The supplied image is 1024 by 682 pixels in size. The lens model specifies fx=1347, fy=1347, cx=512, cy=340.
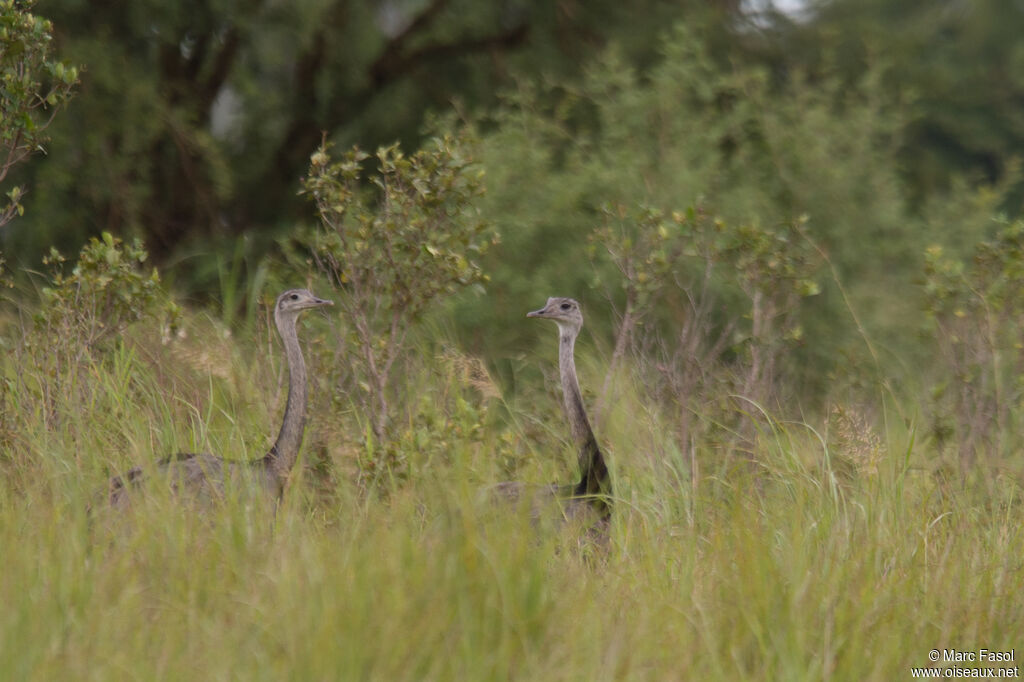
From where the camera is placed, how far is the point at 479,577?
394cm

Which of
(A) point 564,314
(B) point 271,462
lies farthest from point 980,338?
(B) point 271,462

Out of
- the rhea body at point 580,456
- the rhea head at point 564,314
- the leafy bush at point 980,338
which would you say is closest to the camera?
the rhea body at point 580,456

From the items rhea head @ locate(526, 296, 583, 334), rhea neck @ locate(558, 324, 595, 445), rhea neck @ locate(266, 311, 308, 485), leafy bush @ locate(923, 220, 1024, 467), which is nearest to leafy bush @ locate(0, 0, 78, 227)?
rhea neck @ locate(266, 311, 308, 485)

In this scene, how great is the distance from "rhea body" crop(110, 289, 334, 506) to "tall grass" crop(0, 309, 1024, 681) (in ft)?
0.46

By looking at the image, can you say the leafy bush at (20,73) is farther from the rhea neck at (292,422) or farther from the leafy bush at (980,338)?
the leafy bush at (980,338)

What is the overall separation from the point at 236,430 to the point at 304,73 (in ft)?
19.1

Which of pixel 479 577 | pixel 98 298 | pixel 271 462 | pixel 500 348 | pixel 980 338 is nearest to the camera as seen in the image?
pixel 479 577

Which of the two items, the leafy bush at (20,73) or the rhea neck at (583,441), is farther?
the leafy bush at (20,73)

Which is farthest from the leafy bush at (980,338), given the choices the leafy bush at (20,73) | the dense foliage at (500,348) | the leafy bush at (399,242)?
the leafy bush at (20,73)

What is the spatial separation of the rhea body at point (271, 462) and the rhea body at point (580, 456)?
97cm

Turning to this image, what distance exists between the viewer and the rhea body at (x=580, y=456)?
562 cm

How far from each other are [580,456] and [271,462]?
139cm

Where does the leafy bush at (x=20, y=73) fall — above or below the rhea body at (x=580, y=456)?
above

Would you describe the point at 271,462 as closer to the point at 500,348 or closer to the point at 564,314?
the point at 564,314
